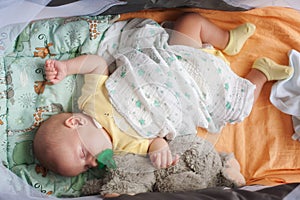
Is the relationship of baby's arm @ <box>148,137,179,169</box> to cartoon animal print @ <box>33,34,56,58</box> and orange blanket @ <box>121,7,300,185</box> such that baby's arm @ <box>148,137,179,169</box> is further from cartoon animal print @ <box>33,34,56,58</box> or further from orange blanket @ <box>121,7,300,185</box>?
cartoon animal print @ <box>33,34,56,58</box>

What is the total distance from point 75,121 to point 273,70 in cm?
66

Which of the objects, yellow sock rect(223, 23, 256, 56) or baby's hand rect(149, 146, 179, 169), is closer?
baby's hand rect(149, 146, 179, 169)

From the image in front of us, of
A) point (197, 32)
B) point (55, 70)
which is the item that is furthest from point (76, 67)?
point (197, 32)

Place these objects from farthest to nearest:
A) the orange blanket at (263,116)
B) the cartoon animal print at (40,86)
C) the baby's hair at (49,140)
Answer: the orange blanket at (263,116)
the cartoon animal print at (40,86)
the baby's hair at (49,140)

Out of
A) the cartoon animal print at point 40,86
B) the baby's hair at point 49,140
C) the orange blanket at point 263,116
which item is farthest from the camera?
the orange blanket at point 263,116

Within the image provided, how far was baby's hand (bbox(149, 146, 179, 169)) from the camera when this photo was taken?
51.4 inches

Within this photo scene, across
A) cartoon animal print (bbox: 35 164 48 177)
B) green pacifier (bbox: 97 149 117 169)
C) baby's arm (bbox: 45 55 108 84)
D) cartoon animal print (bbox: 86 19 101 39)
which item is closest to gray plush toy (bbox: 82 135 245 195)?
green pacifier (bbox: 97 149 117 169)

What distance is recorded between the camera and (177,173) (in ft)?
4.43

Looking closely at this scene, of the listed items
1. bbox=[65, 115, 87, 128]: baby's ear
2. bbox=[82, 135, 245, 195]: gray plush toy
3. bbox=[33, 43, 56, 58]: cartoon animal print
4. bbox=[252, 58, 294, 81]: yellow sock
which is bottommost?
bbox=[82, 135, 245, 195]: gray plush toy

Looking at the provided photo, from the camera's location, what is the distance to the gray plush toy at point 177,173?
130 cm

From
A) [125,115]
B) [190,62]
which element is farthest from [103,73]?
[190,62]

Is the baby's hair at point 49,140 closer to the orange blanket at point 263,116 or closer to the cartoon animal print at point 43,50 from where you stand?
→ the cartoon animal print at point 43,50

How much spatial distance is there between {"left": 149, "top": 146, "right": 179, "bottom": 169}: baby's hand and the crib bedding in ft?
0.43

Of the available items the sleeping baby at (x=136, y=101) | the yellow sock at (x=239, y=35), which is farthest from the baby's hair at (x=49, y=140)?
the yellow sock at (x=239, y=35)
